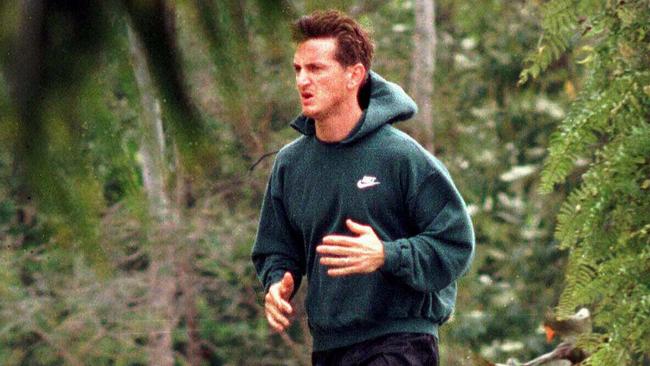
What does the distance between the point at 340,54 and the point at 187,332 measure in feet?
43.2

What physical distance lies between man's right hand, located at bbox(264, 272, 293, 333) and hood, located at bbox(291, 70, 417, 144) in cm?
41

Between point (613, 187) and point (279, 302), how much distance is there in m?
1.47

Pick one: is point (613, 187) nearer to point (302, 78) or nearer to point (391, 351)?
point (391, 351)

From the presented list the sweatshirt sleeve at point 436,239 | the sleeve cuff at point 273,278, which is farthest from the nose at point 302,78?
the sleeve cuff at point 273,278

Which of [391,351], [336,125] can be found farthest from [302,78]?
[391,351]

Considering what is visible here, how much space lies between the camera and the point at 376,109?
4.41 meters

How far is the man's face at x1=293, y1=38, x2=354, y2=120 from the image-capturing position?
429 cm

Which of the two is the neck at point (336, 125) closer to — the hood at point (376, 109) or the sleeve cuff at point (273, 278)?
the hood at point (376, 109)

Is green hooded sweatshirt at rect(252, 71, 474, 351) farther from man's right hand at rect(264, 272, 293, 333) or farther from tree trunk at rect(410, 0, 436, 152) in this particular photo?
tree trunk at rect(410, 0, 436, 152)

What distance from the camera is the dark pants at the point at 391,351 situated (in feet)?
14.1

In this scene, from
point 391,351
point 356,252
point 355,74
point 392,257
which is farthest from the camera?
point 355,74

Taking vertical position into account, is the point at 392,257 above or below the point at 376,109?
below

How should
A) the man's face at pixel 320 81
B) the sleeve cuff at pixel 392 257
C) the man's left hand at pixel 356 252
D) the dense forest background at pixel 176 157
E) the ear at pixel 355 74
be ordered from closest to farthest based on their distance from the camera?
the dense forest background at pixel 176 157 < the man's left hand at pixel 356 252 < the sleeve cuff at pixel 392 257 < the man's face at pixel 320 81 < the ear at pixel 355 74

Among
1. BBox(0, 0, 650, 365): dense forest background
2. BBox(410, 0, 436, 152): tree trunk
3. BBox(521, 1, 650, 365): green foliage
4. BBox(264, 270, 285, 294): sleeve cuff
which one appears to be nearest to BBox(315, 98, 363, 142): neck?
BBox(0, 0, 650, 365): dense forest background
